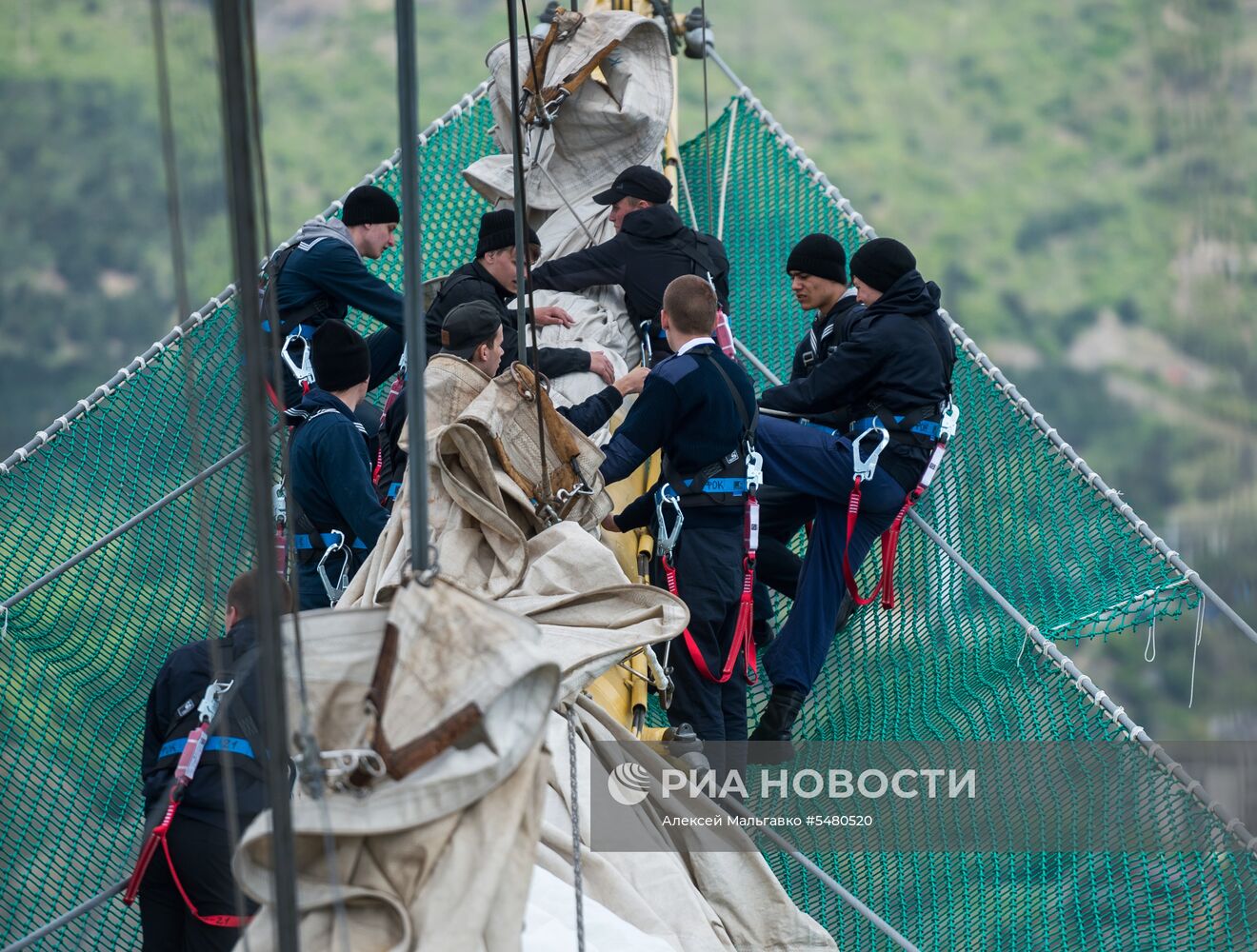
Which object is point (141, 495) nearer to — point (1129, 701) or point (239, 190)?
point (1129, 701)

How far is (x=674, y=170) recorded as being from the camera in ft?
24.5

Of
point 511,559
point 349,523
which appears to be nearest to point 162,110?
point 511,559

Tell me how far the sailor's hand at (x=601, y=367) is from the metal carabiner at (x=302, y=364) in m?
0.79

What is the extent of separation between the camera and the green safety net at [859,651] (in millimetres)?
4453

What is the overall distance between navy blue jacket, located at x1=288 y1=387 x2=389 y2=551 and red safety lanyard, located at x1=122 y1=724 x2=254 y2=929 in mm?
928

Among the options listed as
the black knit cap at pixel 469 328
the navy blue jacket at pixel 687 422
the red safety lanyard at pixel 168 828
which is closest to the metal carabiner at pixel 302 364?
the black knit cap at pixel 469 328

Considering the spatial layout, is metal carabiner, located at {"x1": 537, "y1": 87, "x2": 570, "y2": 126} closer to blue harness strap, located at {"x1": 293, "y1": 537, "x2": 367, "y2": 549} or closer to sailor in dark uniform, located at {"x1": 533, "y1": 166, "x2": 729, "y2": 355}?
sailor in dark uniform, located at {"x1": 533, "y1": 166, "x2": 729, "y2": 355}

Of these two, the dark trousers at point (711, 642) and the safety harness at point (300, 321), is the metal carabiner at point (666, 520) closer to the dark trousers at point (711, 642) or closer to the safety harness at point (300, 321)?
the dark trousers at point (711, 642)

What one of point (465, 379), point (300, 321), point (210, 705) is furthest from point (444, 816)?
point (300, 321)

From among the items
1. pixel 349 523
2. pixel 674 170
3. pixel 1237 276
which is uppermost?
pixel 674 170

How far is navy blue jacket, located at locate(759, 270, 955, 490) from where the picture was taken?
4.78 meters

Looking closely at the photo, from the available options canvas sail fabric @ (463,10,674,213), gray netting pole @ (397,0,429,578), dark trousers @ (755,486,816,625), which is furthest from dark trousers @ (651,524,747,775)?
canvas sail fabric @ (463,10,674,213)

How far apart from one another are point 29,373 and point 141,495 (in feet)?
13.1

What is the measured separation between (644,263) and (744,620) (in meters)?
1.44
